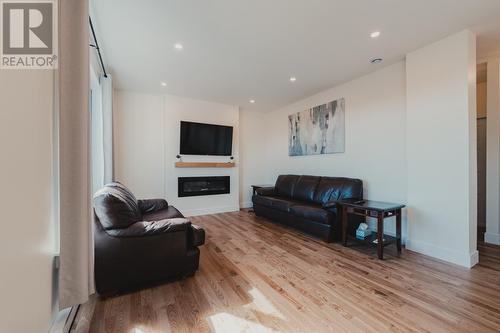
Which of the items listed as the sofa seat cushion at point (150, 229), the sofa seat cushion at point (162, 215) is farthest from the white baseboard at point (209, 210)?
the sofa seat cushion at point (150, 229)

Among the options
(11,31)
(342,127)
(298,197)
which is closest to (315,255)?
(298,197)

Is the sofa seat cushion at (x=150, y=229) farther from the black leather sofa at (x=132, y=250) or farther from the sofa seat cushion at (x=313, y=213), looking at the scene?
the sofa seat cushion at (x=313, y=213)

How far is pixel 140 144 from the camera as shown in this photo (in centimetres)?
429

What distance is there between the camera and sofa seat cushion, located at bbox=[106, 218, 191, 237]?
1.82 metres

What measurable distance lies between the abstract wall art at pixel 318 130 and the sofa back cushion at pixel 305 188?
1.98ft

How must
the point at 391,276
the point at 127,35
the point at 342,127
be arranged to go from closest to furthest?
the point at 391,276, the point at 127,35, the point at 342,127

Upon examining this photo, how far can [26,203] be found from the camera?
1.02 meters

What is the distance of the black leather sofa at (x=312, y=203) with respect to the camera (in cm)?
309

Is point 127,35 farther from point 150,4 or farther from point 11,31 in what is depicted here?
point 11,31

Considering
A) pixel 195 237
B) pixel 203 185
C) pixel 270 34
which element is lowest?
pixel 195 237

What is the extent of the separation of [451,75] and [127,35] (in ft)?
12.5

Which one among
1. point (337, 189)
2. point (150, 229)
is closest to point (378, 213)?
point (337, 189)

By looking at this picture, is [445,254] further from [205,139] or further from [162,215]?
[205,139]

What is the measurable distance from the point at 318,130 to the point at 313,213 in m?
1.92
